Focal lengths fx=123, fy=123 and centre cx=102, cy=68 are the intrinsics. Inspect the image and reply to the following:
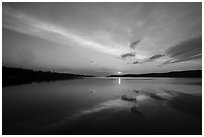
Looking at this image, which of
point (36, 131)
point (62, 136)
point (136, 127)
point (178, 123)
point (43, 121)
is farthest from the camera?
point (43, 121)

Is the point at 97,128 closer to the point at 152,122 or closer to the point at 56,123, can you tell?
the point at 56,123

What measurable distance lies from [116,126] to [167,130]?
9.02 feet

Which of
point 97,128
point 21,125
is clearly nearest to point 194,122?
point 97,128

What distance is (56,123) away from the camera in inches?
300

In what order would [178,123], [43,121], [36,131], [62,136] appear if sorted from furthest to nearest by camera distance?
[43,121] < [178,123] < [36,131] < [62,136]

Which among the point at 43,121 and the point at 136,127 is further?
the point at 43,121

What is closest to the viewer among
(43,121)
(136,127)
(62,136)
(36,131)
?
(62,136)

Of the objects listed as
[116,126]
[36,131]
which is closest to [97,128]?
[116,126]

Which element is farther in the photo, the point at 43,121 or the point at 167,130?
the point at 43,121

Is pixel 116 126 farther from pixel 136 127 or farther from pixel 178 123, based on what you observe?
pixel 178 123

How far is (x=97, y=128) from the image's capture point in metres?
6.93

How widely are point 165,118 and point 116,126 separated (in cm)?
366

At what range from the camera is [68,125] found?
7.26 m

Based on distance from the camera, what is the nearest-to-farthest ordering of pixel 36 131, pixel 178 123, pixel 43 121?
pixel 36 131 → pixel 178 123 → pixel 43 121
